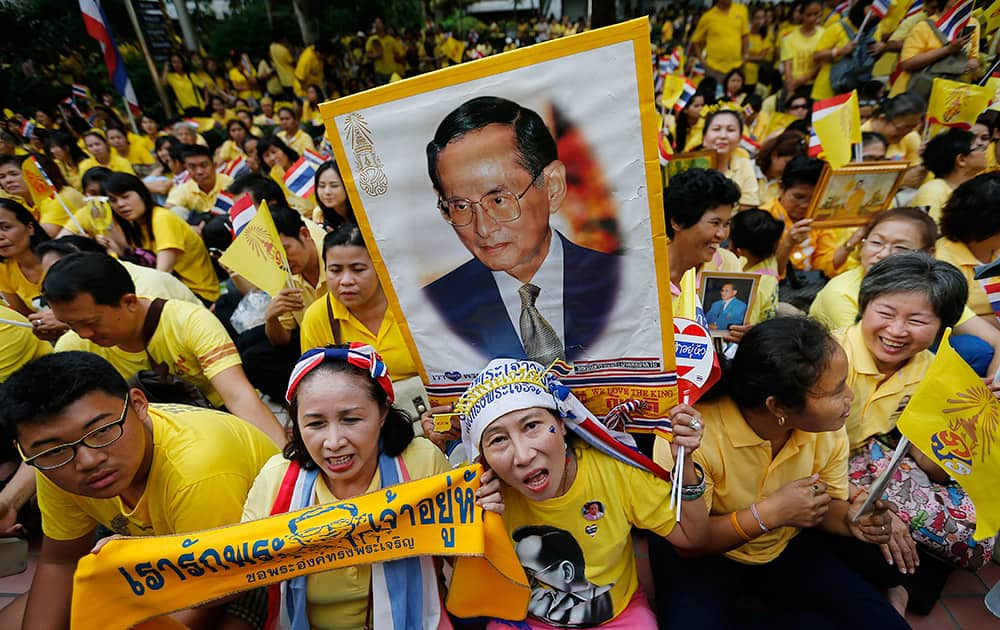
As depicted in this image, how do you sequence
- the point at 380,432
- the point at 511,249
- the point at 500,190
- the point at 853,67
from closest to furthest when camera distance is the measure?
1. the point at 500,190
2. the point at 511,249
3. the point at 380,432
4. the point at 853,67

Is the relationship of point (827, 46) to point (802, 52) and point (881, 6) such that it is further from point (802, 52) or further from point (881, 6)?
point (881, 6)

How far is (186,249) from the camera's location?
484 centimetres

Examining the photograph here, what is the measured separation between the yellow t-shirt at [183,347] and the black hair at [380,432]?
45.2 inches

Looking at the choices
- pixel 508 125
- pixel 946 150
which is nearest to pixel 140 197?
pixel 508 125

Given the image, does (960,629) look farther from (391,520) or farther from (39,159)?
(39,159)

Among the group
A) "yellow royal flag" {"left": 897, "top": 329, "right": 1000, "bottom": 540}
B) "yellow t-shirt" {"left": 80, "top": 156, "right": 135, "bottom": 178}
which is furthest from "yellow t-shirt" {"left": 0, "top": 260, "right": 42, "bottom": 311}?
"yellow royal flag" {"left": 897, "top": 329, "right": 1000, "bottom": 540}

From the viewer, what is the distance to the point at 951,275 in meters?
2.27

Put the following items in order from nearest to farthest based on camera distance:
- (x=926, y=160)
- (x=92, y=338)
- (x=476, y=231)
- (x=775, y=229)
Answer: (x=476, y=231), (x=92, y=338), (x=775, y=229), (x=926, y=160)

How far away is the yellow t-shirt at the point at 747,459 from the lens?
7.01 feet

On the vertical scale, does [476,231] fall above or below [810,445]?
above

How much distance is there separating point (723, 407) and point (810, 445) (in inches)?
16.0

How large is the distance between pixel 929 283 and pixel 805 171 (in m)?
2.03

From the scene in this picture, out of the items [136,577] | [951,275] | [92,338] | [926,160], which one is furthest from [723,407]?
[926,160]

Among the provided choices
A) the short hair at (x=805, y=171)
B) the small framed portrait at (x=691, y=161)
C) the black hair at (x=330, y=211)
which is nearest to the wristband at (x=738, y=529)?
the short hair at (x=805, y=171)
